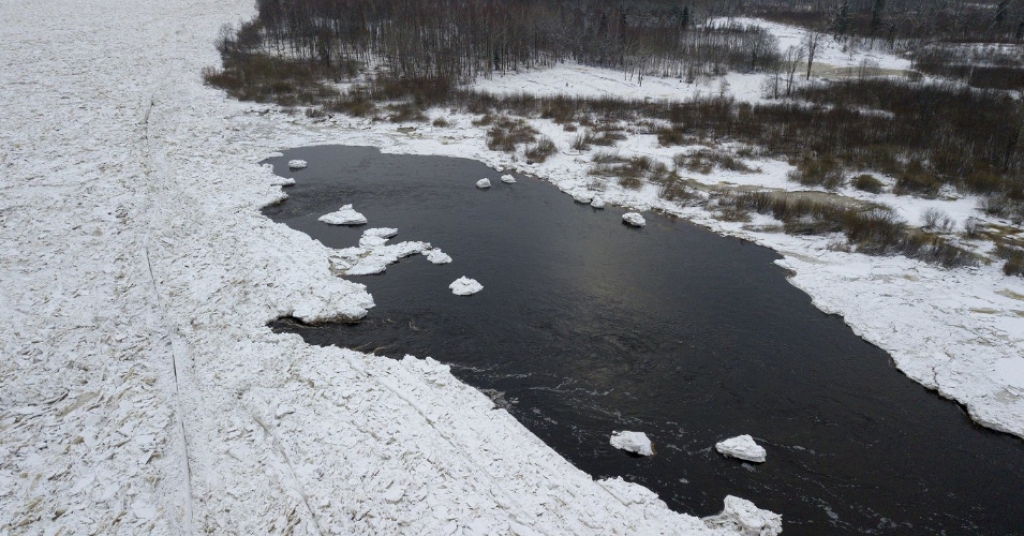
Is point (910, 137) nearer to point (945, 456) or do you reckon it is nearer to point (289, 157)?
point (945, 456)

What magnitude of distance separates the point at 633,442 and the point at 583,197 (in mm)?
13115

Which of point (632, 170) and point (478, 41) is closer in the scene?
point (632, 170)

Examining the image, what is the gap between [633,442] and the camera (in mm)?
9227

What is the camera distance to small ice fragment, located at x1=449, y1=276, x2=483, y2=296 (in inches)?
544

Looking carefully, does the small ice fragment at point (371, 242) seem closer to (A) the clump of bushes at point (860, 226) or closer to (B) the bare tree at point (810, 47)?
(A) the clump of bushes at point (860, 226)

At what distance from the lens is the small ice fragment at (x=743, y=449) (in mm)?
9086

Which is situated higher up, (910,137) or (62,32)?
(62,32)

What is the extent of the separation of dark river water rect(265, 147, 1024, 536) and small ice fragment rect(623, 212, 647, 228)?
0.55 metres

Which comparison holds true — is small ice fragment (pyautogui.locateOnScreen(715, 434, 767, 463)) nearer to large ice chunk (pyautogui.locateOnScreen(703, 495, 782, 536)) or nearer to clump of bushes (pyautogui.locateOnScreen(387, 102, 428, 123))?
large ice chunk (pyautogui.locateOnScreen(703, 495, 782, 536))

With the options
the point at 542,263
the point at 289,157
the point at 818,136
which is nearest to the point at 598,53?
the point at 818,136

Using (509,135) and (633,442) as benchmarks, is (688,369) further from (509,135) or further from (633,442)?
(509,135)

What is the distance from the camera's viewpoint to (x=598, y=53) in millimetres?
52875

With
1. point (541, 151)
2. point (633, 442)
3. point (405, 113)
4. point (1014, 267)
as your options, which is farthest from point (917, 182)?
point (405, 113)

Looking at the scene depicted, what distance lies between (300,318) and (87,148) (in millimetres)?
15202
